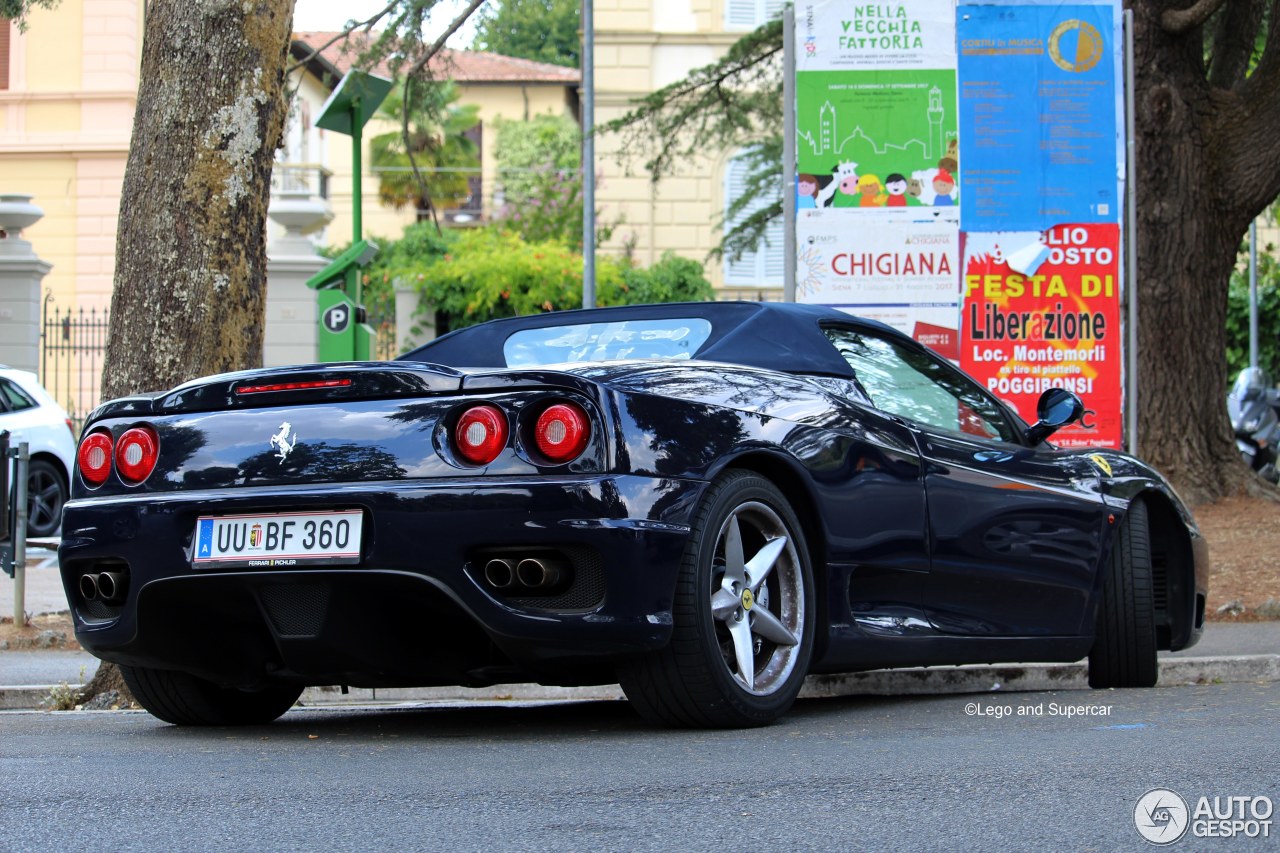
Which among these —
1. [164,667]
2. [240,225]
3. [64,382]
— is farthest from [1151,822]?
[64,382]

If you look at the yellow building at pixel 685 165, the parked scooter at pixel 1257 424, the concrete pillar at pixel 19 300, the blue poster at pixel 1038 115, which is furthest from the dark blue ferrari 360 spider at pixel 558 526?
the yellow building at pixel 685 165

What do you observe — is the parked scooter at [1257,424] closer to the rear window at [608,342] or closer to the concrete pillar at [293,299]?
the concrete pillar at [293,299]

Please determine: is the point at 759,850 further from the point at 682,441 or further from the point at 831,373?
the point at 831,373

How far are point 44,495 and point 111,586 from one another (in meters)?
12.2

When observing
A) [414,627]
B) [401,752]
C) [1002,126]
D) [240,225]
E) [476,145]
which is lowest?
[401,752]

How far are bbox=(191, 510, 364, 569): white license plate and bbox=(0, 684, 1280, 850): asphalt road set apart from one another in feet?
1.66

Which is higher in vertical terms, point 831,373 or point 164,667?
point 831,373

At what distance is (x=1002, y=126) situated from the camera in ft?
34.2

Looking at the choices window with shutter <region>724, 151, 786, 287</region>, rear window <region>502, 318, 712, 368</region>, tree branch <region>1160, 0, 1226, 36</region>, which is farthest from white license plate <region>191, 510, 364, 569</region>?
window with shutter <region>724, 151, 786, 287</region>

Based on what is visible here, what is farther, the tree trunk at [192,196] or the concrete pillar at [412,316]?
the concrete pillar at [412,316]

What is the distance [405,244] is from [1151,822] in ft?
101

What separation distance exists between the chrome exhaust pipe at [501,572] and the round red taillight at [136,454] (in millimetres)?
1118

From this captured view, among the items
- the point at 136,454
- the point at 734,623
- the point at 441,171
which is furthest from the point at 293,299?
the point at 441,171

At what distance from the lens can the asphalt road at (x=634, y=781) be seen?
335cm
